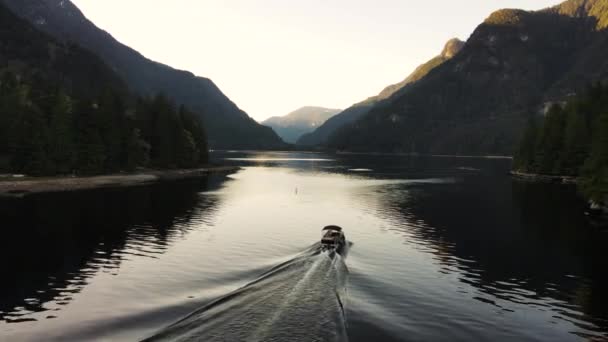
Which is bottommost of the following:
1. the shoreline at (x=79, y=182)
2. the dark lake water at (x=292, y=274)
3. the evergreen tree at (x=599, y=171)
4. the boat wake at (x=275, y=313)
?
the dark lake water at (x=292, y=274)

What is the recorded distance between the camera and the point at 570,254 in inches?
2344

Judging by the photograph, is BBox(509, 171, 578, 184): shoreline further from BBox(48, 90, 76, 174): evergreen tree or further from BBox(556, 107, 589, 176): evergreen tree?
BBox(48, 90, 76, 174): evergreen tree

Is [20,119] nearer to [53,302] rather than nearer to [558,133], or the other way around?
[53,302]

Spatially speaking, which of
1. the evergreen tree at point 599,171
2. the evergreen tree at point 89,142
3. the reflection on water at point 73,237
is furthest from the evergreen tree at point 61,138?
the evergreen tree at point 599,171

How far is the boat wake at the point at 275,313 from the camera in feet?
95.7

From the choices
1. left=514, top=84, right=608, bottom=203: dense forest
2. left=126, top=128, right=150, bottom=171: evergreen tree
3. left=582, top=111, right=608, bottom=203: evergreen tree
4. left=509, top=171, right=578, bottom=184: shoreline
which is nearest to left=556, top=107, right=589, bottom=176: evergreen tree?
left=514, top=84, right=608, bottom=203: dense forest

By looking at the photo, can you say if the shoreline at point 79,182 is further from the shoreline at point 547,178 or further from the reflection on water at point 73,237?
the shoreline at point 547,178

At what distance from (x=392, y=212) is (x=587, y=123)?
102 m

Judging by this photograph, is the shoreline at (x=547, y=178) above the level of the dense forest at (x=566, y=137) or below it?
below

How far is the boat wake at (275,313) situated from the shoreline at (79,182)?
290ft

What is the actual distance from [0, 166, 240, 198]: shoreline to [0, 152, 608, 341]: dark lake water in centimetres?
1851

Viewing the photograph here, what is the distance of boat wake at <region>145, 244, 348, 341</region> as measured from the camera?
95.7 ft

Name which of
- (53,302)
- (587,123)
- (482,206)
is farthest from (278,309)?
(587,123)

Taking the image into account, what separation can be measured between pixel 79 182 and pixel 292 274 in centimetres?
10308
